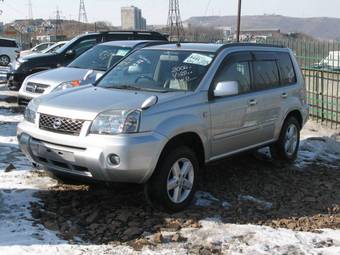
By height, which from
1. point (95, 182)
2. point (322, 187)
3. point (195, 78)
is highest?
point (195, 78)

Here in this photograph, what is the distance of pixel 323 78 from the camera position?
1136 centimetres

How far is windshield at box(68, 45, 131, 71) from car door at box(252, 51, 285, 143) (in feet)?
12.2

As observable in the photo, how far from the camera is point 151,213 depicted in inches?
208

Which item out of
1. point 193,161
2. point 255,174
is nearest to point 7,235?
point 193,161

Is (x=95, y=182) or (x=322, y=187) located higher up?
(x=95, y=182)

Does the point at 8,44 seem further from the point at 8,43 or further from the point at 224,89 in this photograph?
the point at 224,89

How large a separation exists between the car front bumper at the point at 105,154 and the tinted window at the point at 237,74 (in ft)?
4.46

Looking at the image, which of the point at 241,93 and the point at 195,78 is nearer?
the point at 195,78

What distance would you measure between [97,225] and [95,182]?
0.40 metres

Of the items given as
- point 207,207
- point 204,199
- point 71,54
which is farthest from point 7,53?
point 207,207

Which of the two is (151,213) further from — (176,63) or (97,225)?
(176,63)

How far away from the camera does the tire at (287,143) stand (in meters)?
7.35

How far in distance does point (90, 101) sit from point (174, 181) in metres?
1.14

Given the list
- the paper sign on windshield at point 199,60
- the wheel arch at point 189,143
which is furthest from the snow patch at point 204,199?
the paper sign on windshield at point 199,60
